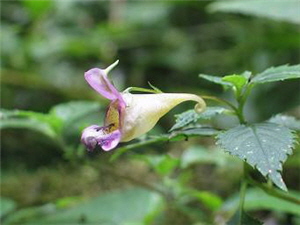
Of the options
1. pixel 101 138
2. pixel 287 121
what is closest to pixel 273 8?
pixel 287 121

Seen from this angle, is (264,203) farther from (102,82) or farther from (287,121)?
(102,82)

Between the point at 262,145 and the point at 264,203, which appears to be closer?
the point at 262,145

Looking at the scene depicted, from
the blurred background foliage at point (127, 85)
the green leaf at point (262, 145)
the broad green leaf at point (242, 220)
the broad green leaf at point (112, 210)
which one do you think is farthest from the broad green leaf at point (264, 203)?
the green leaf at point (262, 145)

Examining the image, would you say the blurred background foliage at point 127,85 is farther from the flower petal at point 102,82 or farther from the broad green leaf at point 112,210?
the flower petal at point 102,82

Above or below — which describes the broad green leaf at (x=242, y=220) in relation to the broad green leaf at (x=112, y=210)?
below

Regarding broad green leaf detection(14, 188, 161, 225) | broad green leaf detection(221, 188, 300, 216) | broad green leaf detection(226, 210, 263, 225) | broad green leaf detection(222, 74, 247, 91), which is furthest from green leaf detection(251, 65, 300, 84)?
broad green leaf detection(14, 188, 161, 225)
